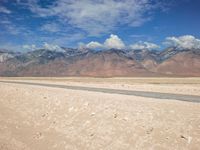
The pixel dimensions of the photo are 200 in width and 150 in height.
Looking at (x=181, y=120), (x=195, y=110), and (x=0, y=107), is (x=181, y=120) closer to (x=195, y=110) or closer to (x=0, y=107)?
(x=195, y=110)

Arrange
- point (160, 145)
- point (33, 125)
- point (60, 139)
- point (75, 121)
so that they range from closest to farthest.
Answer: point (160, 145) → point (60, 139) → point (75, 121) → point (33, 125)

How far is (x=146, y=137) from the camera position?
1312 centimetres

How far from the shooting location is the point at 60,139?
16984 millimetres

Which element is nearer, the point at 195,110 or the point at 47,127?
the point at 195,110

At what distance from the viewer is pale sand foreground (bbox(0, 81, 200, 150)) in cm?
1280

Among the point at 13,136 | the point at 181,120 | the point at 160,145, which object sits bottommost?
the point at 13,136

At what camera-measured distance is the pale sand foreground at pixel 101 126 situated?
12805 mm

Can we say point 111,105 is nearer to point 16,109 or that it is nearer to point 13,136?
point 13,136

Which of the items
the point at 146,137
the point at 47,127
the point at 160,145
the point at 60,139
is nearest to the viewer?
the point at 160,145

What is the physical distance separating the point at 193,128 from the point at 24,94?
23.5 meters

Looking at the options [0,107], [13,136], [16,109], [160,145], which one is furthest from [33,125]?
[160,145]

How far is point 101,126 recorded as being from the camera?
1616cm

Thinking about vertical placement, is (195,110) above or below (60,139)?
above

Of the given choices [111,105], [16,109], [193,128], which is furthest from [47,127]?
[193,128]
